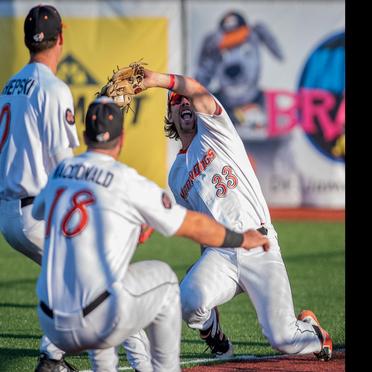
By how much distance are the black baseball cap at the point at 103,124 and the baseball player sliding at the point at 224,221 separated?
1291mm

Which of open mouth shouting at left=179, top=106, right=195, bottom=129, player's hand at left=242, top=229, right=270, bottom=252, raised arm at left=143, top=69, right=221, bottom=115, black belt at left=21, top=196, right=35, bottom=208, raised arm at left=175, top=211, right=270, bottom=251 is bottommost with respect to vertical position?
player's hand at left=242, top=229, right=270, bottom=252

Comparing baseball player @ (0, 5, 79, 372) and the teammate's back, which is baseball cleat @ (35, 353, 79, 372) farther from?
the teammate's back

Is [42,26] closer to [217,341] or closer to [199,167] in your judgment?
[199,167]

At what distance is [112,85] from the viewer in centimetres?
717

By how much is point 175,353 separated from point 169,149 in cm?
1191

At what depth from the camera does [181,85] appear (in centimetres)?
708

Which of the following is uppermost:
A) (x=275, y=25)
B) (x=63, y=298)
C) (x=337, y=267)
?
(x=275, y=25)

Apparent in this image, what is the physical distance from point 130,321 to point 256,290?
5.90 feet

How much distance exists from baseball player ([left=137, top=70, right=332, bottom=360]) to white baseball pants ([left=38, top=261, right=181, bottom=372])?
1.35 meters

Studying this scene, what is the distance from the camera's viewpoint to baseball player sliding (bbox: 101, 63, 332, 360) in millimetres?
7133

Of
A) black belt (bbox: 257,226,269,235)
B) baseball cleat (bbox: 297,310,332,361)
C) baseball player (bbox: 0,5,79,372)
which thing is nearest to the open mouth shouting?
black belt (bbox: 257,226,269,235)

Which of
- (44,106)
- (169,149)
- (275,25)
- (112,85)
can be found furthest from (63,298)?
(275,25)

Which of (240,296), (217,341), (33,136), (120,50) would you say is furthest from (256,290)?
(120,50)
